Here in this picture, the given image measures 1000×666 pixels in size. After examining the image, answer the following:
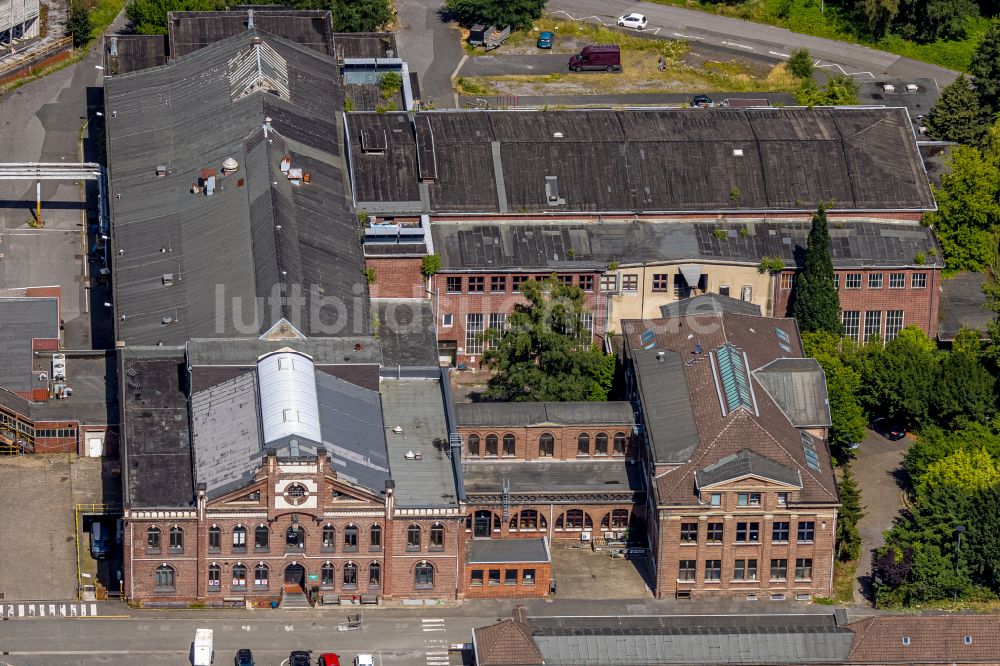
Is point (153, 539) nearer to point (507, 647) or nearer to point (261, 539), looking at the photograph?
point (261, 539)

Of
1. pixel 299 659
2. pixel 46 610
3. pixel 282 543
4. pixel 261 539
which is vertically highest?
pixel 261 539

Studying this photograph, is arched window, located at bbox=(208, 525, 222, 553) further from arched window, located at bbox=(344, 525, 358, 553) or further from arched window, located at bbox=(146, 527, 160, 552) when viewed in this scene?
arched window, located at bbox=(344, 525, 358, 553)

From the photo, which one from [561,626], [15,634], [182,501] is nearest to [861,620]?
[561,626]

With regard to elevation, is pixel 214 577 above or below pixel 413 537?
below

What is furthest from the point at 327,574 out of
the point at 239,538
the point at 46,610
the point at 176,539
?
the point at 46,610

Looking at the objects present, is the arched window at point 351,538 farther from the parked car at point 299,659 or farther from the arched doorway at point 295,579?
the parked car at point 299,659

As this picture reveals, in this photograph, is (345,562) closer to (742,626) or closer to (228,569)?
(228,569)

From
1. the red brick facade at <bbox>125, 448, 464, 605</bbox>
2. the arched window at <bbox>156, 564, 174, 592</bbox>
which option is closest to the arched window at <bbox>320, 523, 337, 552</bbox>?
the red brick facade at <bbox>125, 448, 464, 605</bbox>
